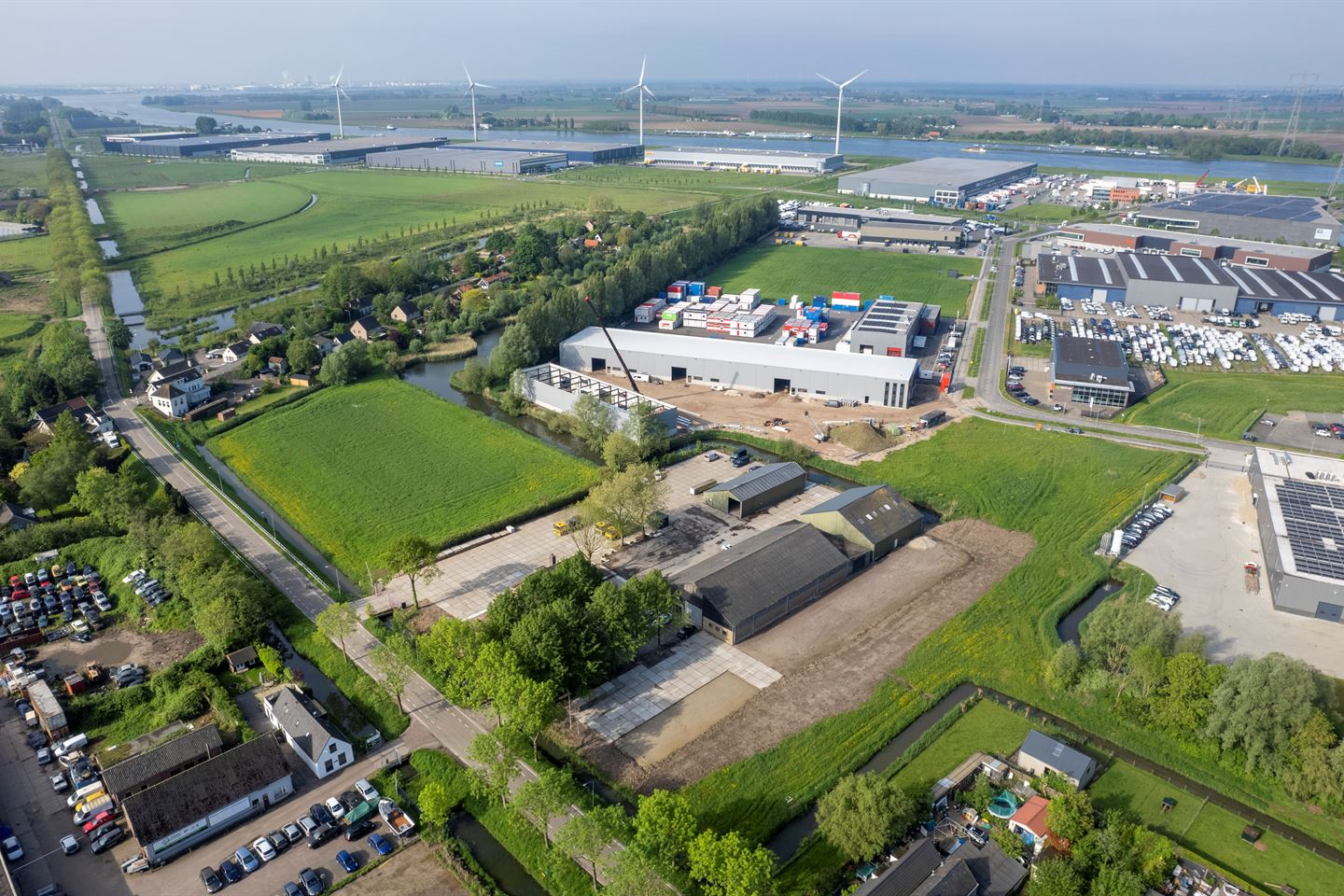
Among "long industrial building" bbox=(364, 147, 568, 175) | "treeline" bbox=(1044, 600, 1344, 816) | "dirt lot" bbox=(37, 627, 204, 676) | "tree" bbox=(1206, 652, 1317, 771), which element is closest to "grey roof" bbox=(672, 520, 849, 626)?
"treeline" bbox=(1044, 600, 1344, 816)

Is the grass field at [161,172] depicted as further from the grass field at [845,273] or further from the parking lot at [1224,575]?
the parking lot at [1224,575]

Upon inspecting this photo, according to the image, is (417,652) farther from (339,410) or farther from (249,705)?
(339,410)

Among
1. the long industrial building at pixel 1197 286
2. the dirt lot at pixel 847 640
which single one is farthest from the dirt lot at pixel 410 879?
the long industrial building at pixel 1197 286

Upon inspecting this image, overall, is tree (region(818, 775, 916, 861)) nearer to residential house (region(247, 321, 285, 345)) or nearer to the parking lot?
the parking lot

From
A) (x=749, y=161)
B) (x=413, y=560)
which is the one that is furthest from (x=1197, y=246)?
(x=413, y=560)

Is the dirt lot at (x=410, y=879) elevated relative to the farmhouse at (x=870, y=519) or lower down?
lower down

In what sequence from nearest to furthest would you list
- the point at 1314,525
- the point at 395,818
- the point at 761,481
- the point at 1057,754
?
the point at 395,818
the point at 1057,754
the point at 1314,525
the point at 761,481

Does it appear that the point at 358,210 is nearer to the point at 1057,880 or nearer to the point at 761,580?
the point at 761,580
